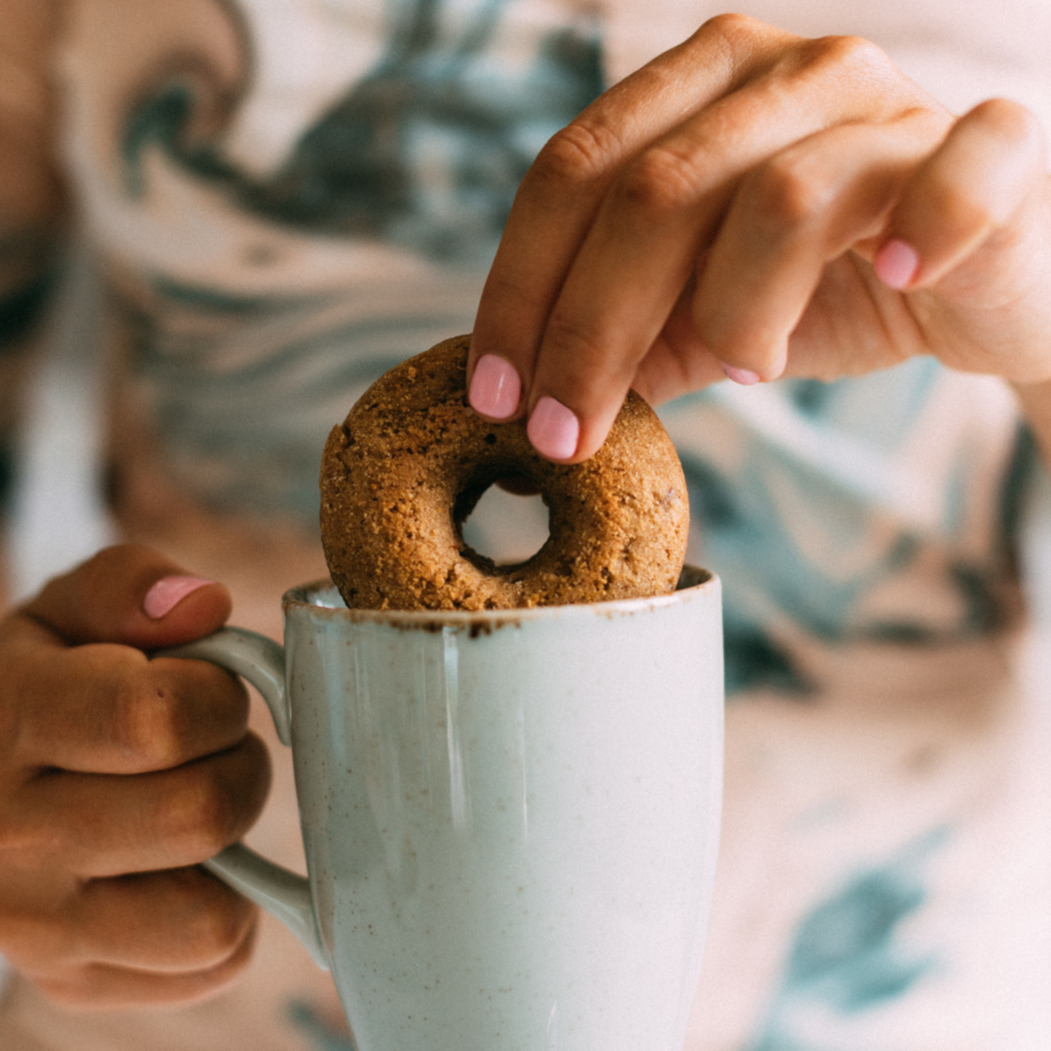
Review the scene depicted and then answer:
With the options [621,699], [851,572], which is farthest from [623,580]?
[851,572]

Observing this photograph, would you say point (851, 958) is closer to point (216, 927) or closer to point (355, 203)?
point (216, 927)

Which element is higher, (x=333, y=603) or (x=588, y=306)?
(x=588, y=306)

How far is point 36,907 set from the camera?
67 cm

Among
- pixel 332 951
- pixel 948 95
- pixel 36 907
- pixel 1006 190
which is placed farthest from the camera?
pixel 948 95

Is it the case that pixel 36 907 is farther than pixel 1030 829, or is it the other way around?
pixel 1030 829

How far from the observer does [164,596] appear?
0.60 m

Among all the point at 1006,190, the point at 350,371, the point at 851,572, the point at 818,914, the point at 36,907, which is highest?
the point at 1006,190

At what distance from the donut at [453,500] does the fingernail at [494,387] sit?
2cm

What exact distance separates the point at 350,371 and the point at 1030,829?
889mm

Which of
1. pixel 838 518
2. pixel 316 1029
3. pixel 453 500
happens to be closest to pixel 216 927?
pixel 453 500

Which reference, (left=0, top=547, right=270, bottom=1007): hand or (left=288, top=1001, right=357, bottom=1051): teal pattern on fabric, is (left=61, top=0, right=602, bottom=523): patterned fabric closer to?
(left=0, top=547, right=270, bottom=1007): hand

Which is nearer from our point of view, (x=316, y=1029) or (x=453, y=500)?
(x=453, y=500)

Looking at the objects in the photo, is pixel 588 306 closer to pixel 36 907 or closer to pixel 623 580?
pixel 623 580

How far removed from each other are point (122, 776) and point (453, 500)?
11.2 inches
